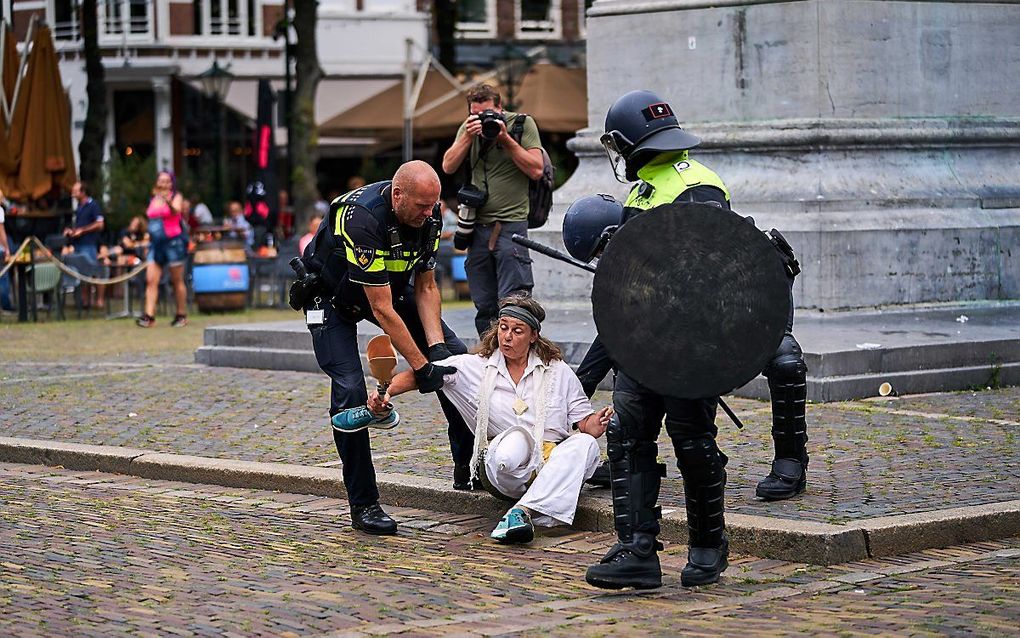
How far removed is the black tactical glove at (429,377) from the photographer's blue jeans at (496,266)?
3.60 m

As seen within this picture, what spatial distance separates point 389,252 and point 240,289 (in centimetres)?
1434

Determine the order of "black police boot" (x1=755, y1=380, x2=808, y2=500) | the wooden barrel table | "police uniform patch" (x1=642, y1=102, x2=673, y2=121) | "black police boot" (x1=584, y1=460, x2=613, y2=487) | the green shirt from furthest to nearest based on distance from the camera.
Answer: the wooden barrel table
the green shirt
"black police boot" (x1=584, y1=460, x2=613, y2=487)
"black police boot" (x1=755, y1=380, x2=808, y2=500)
"police uniform patch" (x1=642, y1=102, x2=673, y2=121)

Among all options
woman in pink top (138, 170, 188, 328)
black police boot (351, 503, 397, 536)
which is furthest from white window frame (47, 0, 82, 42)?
black police boot (351, 503, 397, 536)

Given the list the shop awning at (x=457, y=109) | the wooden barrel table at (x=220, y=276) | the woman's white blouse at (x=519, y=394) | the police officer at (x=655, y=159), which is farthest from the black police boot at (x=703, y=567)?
the shop awning at (x=457, y=109)

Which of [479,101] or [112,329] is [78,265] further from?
[479,101]

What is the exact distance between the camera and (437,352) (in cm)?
816

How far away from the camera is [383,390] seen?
768 centimetres

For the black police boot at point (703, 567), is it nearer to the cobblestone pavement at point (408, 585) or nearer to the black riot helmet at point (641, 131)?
the cobblestone pavement at point (408, 585)

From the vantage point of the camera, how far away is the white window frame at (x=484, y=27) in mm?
46594

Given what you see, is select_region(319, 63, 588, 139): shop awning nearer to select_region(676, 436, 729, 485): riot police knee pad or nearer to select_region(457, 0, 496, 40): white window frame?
select_region(457, 0, 496, 40): white window frame

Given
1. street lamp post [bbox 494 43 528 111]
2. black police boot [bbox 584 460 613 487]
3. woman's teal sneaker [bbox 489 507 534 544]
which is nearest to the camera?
woman's teal sneaker [bbox 489 507 534 544]

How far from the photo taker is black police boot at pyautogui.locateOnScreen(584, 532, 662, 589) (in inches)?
262

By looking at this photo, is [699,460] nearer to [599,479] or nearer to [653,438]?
[653,438]

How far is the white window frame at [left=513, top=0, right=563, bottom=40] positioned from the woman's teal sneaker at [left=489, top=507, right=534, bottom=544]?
39951 mm
